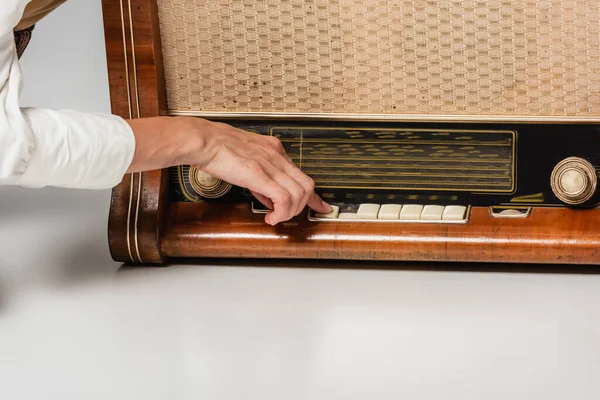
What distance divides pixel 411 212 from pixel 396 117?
19 centimetres

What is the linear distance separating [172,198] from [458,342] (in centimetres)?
68

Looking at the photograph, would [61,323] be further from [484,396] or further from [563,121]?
[563,121]

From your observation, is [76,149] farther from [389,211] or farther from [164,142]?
[389,211]

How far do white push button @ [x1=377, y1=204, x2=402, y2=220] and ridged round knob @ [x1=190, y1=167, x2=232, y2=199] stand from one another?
0.30 metres

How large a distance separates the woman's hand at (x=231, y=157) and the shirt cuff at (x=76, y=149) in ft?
0.13

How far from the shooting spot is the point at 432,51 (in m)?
1.67

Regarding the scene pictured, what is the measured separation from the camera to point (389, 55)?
→ 1.68 metres

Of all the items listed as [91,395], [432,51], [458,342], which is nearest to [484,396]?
[458,342]

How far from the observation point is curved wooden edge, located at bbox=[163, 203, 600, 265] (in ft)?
5.28

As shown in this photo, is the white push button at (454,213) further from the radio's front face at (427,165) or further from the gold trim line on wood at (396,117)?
the gold trim line on wood at (396,117)

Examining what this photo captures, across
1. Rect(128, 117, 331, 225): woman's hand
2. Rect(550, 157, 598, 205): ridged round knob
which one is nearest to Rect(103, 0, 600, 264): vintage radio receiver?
Rect(550, 157, 598, 205): ridged round knob

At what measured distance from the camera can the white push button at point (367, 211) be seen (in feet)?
5.48

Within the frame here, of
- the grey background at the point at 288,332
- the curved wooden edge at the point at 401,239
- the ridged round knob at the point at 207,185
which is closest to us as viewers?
the grey background at the point at 288,332

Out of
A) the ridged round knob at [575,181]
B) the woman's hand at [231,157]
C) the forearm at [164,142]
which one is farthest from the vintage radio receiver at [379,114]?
the forearm at [164,142]
